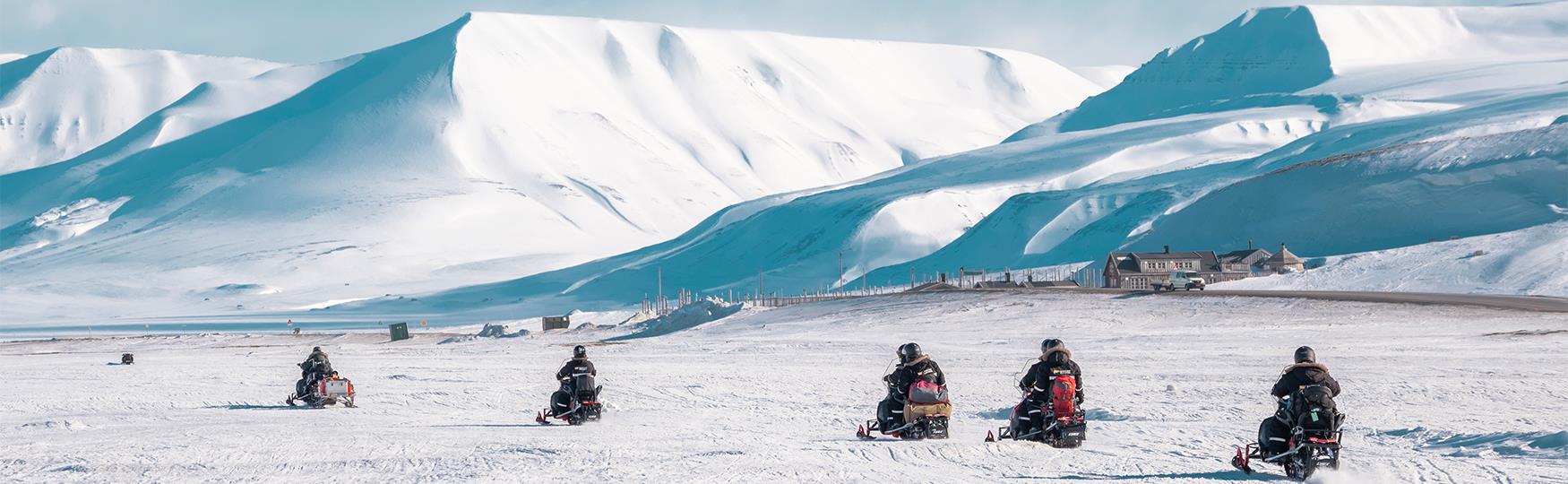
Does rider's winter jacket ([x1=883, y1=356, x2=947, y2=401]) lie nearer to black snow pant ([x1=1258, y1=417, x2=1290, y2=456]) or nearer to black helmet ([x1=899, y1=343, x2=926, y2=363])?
black helmet ([x1=899, y1=343, x2=926, y2=363])

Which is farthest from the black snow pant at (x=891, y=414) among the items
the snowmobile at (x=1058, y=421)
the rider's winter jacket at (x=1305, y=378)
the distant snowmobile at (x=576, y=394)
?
the distant snowmobile at (x=576, y=394)

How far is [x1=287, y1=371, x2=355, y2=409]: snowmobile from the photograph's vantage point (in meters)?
35.9

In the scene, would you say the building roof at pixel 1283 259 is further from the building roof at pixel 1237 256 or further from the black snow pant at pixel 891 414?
the black snow pant at pixel 891 414

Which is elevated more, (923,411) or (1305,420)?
(923,411)

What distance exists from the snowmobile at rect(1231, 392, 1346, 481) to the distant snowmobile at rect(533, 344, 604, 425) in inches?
513

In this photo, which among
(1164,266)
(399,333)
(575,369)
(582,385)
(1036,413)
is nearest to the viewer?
(1036,413)

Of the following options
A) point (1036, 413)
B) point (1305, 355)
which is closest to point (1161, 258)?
point (1036, 413)

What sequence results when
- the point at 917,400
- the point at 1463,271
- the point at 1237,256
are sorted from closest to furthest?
the point at 917,400
the point at 1463,271
the point at 1237,256

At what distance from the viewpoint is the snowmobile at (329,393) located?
35.9 m

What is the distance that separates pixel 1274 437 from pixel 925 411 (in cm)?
552

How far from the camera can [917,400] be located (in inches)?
956

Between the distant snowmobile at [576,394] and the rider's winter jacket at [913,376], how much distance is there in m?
6.87

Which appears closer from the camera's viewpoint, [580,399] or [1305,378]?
[1305,378]

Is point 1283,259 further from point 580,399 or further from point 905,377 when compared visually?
point 905,377
